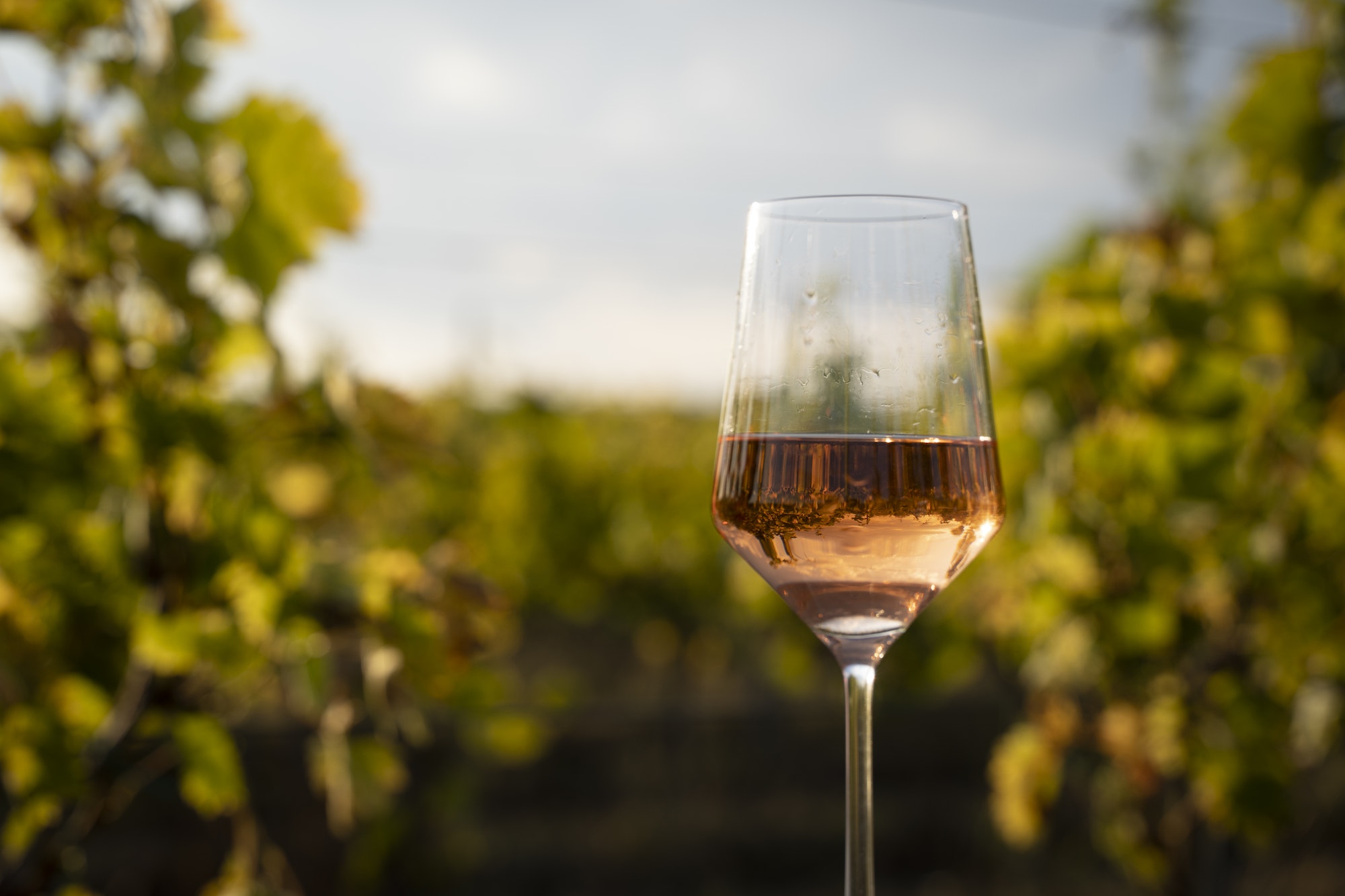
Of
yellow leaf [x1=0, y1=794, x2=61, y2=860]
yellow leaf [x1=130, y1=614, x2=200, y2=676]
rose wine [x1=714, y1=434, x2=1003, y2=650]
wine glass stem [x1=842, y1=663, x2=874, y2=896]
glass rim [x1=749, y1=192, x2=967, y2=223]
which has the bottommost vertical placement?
yellow leaf [x1=0, y1=794, x2=61, y2=860]

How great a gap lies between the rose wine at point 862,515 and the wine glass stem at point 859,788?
0.05 meters

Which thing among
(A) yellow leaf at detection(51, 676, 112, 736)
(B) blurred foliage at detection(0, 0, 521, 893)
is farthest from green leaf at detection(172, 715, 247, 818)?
(A) yellow leaf at detection(51, 676, 112, 736)

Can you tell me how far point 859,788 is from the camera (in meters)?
0.89

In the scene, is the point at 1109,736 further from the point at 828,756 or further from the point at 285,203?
the point at 828,756

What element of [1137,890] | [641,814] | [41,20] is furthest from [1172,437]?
[641,814]

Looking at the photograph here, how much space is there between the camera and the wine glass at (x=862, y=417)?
92cm

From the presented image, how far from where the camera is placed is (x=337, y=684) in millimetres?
1298

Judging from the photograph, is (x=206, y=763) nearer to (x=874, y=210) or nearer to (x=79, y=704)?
(x=79, y=704)

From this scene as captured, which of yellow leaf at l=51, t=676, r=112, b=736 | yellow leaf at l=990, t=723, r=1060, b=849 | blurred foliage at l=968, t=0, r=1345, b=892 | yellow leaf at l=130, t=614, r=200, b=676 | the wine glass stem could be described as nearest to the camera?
the wine glass stem

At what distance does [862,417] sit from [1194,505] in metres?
0.97

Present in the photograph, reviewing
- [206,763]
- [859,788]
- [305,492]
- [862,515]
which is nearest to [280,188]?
[206,763]

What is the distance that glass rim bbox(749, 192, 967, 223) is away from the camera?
948 millimetres

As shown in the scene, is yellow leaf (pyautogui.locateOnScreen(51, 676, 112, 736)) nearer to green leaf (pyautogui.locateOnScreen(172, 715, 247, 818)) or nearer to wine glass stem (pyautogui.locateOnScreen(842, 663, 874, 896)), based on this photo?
green leaf (pyautogui.locateOnScreen(172, 715, 247, 818))

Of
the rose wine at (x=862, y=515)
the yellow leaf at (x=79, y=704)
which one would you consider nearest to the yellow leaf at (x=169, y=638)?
the yellow leaf at (x=79, y=704)
